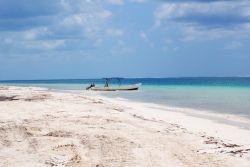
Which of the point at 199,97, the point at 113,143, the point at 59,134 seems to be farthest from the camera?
the point at 199,97

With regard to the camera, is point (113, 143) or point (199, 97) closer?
point (113, 143)

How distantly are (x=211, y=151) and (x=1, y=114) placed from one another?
973 centimetres

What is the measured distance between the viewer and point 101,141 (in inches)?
457

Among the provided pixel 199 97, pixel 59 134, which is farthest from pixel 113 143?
pixel 199 97

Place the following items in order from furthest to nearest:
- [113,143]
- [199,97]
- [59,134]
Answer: [199,97]
[59,134]
[113,143]

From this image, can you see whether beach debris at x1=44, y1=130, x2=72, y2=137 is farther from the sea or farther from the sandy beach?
the sea

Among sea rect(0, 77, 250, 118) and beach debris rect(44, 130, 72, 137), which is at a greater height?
beach debris rect(44, 130, 72, 137)

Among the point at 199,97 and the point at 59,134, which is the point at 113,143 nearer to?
the point at 59,134

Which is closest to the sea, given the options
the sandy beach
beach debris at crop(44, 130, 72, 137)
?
the sandy beach

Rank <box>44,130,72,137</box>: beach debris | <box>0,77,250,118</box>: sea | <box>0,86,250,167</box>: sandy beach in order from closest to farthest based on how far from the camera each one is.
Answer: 1. <box>0,86,250,167</box>: sandy beach
2. <box>44,130,72,137</box>: beach debris
3. <box>0,77,250,118</box>: sea

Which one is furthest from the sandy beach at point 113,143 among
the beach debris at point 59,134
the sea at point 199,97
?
the sea at point 199,97

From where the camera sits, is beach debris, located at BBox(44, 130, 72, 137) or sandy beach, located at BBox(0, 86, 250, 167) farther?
beach debris, located at BBox(44, 130, 72, 137)

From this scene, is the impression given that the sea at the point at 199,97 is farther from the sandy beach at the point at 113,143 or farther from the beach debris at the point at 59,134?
the beach debris at the point at 59,134

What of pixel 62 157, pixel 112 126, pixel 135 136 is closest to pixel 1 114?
pixel 112 126
